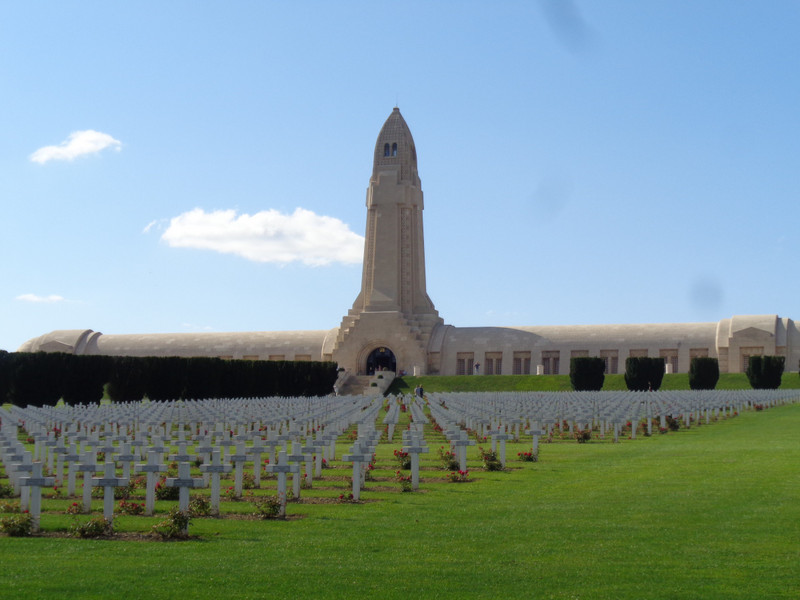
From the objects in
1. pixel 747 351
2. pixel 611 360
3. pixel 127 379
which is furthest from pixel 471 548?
pixel 611 360

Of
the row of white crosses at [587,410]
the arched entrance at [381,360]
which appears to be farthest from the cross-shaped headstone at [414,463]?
the arched entrance at [381,360]

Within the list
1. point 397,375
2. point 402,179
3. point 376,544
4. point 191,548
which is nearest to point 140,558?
point 191,548

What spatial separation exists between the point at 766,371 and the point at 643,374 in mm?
5952

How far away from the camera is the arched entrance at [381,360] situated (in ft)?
205

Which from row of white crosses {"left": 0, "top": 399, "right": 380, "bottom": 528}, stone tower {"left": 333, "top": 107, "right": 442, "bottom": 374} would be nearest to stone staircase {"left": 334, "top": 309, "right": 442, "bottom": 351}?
stone tower {"left": 333, "top": 107, "right": 442, "bottom": 374}

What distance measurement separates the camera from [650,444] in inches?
762

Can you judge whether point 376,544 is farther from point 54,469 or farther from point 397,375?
point 397,375

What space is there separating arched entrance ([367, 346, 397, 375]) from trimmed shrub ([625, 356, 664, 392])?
810 inches

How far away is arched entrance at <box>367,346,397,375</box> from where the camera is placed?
62.6 m

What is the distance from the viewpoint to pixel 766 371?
4478 centimetres

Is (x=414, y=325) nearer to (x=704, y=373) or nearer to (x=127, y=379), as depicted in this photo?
(x=704, y=373)

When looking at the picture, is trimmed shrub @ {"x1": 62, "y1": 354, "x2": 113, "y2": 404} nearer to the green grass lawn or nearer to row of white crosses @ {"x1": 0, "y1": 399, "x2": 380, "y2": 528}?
row of white crosses @ {"x1": 0, "y1": 399, "x2": 380, "y2": 528}

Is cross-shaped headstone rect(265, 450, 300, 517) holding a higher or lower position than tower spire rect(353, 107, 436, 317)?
lower

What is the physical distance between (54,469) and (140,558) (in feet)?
25.4
